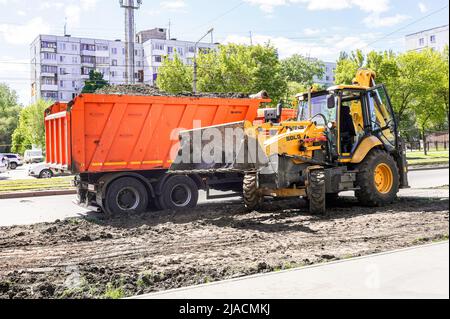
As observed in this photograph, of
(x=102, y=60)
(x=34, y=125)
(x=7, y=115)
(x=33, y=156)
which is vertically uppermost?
(x=102, y=60)

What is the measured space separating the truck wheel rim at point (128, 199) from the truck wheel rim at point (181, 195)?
885mm

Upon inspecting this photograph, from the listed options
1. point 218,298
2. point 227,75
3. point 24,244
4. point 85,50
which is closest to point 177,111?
→ point 24,244

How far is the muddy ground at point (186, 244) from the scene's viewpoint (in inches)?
222

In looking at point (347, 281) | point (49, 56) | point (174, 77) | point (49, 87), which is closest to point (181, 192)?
point (347, 281)

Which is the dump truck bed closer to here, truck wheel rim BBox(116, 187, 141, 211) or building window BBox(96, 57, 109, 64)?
truck wheel rim BBox(116, 187, 141, 211)

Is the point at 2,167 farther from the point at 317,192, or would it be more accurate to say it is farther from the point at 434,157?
the point at 434,157

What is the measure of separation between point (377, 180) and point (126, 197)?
19.1ft

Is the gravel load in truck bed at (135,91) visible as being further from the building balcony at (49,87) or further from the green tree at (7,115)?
the building balcony at (49,87)

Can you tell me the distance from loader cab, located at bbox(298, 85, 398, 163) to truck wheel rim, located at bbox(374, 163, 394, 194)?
0.51 m

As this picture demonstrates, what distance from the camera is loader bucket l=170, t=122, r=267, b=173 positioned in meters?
10.4

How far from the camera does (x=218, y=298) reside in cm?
461

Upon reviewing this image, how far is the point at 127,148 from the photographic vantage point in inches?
460

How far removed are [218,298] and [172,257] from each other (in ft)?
7.38
